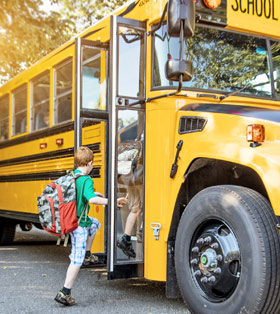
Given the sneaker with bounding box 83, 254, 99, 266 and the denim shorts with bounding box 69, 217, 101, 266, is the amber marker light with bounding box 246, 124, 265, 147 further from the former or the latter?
the sneaker with bounding box 83, 254, 99, 266

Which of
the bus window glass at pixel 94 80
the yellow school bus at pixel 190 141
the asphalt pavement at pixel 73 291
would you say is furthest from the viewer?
the bus window glass at pixel 94 80

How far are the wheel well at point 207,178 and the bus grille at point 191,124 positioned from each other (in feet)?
0.74

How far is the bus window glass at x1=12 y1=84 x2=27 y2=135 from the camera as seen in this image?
656 cm

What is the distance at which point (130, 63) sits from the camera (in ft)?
13.7

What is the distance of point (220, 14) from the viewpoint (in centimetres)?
392

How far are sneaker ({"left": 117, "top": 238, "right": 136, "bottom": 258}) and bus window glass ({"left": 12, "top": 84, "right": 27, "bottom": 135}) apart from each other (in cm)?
300

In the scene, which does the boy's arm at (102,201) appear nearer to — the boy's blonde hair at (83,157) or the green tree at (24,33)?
the boy's blonde hair at (83,157)

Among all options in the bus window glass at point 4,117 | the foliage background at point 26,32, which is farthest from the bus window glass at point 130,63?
the foliage background at point 26,32

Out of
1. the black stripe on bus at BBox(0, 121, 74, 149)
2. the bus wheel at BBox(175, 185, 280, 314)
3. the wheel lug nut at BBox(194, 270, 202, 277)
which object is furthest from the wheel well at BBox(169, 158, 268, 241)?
the black stripe on bus at BBox(0, 121, 74, 149)

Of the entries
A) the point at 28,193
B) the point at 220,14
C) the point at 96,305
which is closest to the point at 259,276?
the point at 96,305

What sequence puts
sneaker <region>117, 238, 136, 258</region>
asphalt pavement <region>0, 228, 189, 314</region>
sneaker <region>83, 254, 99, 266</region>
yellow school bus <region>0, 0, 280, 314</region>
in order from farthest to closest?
sneaker <region>83, 254, 99, 266</region> < sneaker <region>117, 238, 136, 258</region> < asphalt pavement <region>0, 228, 189, 314</region> < yellow school bus <region>0, 0, 280, 314</region>

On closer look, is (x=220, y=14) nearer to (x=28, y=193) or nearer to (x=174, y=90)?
(x=174, y=90)

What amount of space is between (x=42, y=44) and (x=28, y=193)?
6.73 meters

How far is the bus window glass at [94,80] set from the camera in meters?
4.75
